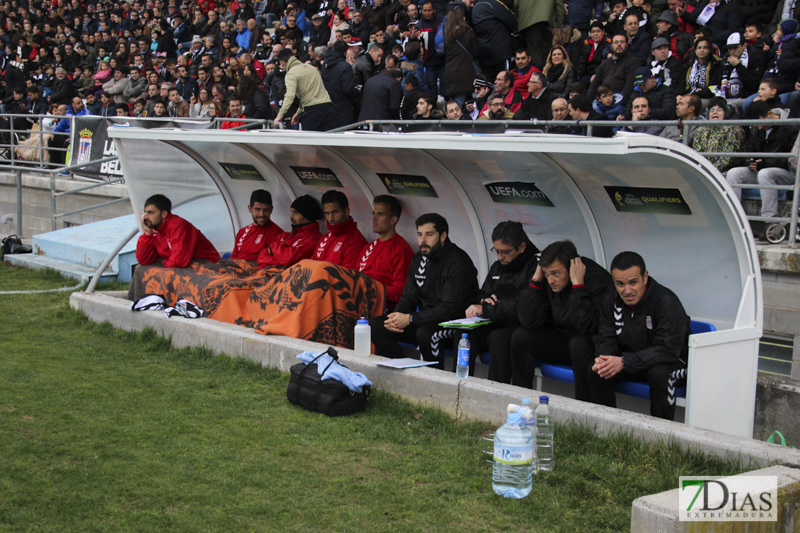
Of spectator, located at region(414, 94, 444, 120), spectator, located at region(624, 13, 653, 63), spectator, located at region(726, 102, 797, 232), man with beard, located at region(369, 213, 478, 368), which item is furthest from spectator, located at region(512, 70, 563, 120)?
man with beard, located at region(369, 213, 478, 368)

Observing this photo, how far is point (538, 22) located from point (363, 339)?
7.05 metres

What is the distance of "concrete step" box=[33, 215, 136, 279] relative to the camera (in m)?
11.0

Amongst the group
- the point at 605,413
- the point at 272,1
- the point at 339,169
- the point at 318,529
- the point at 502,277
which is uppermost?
the point at 272,1

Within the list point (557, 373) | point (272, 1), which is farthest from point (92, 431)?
point (272, 1)

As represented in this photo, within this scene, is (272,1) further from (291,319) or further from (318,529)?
(318,529)

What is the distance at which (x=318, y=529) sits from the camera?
3.72 m

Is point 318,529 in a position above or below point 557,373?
Result: below

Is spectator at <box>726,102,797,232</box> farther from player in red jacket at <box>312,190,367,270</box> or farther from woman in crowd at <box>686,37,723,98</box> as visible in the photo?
player in red jacket at <box>312,190,367,270</box>

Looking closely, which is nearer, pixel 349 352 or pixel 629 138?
pixel 629 138

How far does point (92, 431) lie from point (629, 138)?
11.5ft

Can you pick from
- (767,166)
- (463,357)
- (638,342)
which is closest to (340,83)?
(767,166)

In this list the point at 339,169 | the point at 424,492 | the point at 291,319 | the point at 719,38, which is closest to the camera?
the point at 424,492

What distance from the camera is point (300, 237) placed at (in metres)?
8.20

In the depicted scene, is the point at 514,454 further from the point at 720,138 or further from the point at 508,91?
the point at 508,91
